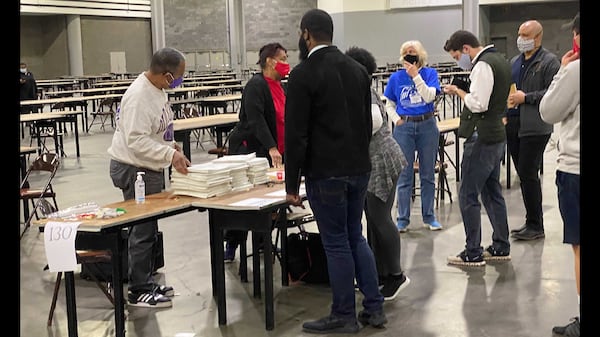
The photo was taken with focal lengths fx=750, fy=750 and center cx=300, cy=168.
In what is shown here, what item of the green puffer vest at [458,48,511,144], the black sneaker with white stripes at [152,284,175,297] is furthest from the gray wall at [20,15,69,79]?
the green puffer vest at [458,48,511,144]

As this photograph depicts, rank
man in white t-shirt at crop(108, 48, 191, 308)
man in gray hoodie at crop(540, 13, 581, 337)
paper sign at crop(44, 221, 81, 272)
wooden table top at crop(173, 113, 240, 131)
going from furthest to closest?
wooden table top at crop(173, 113, 240, 131)
man in white t-shirt at crop(108, 48, 191, 308)
paper sign at crop(44, 221, 81, 272)
man in gray hoodie at crop(540, 13, 581, 337)

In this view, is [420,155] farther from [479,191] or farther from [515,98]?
[479,191]

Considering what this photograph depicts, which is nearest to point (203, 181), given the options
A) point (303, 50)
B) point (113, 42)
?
point (303, 50)

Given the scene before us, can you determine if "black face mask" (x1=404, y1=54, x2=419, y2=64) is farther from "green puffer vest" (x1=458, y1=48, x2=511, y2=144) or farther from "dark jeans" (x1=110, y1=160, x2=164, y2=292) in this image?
"dark jeans" (x1=110, y1=160, x2=164, y2=292)

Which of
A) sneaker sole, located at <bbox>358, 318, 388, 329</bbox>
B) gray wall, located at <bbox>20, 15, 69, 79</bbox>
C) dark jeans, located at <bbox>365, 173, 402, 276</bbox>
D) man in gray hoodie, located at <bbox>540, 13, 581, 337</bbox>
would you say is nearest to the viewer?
man in gray hoodie, located at <bbox>540, 13, 581, 337</bbox>

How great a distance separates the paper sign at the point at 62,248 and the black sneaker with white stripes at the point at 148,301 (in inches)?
41.9

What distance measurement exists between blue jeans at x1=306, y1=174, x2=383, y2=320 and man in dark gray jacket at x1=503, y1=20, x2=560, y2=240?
236cm

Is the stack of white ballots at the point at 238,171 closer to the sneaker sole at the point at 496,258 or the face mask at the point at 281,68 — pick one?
the face mask at the point at 281,68

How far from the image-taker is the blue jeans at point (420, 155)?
6254mm

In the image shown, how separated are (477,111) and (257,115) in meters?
1.54

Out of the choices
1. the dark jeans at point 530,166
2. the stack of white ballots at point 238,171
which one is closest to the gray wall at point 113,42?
the dark jeans at point 530,166

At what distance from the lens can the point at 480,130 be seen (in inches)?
200

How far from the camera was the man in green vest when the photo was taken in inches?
197

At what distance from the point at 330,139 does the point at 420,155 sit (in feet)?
8.69
